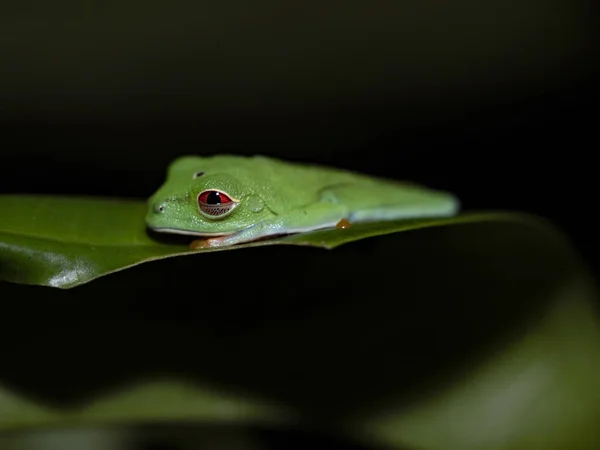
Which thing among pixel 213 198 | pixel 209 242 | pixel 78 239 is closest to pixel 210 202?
pixel 213 198

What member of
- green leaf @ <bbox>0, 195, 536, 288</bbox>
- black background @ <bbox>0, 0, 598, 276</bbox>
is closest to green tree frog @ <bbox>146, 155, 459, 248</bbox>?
green leaf @ <bbox>0, 195, 536, 288</bbox>

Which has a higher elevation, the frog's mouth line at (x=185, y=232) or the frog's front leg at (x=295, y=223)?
the frog's front leg at (x=295, y=223)

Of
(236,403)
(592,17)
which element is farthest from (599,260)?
(236,403)

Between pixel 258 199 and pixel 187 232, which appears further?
pixel 258 199

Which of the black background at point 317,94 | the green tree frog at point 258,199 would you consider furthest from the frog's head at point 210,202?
the black background at point 317,94

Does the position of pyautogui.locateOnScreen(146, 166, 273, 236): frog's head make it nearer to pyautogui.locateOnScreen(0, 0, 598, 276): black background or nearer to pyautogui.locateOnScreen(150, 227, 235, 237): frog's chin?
pyautogui.locateOnScreen(150, 227, 235, 237): frog's chin

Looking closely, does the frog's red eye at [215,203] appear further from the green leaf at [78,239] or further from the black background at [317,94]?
the black background at [317,94]

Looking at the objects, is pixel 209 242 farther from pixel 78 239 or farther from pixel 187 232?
pixel 78 239

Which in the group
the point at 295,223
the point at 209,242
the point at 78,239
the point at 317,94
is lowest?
the point at 78,239
